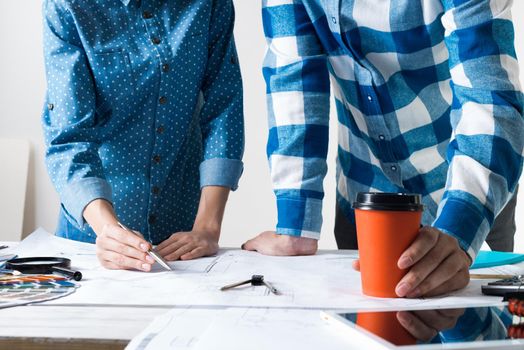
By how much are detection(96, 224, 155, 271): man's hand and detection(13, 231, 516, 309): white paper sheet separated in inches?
0.7

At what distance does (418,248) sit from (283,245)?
0.45m

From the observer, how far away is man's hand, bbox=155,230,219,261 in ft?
4.01

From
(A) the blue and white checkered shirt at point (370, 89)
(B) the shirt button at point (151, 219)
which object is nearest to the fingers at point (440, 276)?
(A) the blue and white checkered shirt at point (370, 89)

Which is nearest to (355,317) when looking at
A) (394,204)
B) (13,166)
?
(394,204)

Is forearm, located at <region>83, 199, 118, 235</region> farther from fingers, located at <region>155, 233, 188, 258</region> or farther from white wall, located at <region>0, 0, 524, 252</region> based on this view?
white wall, located at <region>0, 0, 524, 252</region>

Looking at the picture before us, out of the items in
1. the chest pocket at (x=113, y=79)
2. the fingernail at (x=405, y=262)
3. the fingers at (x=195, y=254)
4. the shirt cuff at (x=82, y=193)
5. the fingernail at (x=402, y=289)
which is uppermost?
the chest pocket at (x=113, y=79)

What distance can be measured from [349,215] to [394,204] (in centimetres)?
76

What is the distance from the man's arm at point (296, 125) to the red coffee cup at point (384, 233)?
40 cm

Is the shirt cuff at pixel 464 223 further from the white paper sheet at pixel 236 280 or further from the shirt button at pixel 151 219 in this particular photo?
the shirt button at pixel 151 219

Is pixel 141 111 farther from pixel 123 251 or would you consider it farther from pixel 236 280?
pixel 236 280

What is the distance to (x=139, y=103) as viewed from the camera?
56.9 inches

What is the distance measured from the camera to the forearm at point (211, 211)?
54.7 inches

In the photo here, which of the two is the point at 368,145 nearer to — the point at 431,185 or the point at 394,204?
the point at 431,185

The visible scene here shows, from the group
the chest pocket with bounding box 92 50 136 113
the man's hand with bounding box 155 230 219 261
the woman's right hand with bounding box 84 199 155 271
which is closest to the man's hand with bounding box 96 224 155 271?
Answer: the woman's right hand with bounding box 84 199 155 271
